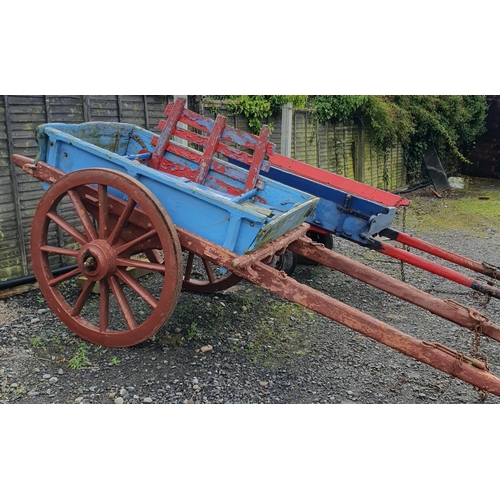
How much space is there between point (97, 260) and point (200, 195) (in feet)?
2.78

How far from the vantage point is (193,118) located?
4.03 m

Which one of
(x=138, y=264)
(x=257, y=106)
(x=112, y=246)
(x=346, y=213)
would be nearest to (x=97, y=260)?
(x=112, y=246)


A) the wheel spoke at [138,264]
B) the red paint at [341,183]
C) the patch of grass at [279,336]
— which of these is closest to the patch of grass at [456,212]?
the red paint at [341,183]

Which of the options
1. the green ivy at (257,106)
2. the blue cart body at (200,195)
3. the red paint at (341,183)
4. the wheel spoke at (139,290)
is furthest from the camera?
the green ivy at (257,106)

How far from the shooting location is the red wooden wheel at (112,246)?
3.23m

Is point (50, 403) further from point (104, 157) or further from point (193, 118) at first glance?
point (193, 118)

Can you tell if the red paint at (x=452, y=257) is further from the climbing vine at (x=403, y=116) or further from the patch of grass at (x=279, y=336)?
the climbing vine at (x=403, y=116)

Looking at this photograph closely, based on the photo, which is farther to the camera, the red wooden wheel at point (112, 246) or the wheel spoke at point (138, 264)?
the wheel spoke at point (138, 264)

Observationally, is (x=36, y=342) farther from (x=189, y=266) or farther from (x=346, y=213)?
(x=346, y=213)

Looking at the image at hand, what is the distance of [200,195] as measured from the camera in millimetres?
3232

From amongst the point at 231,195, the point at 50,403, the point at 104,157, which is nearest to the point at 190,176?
the point at 231,195

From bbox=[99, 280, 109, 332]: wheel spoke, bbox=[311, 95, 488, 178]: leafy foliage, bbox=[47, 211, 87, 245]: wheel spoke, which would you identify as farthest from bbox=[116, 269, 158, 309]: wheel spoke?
bbox=[311, 95, 488, 178]: leafy foliage

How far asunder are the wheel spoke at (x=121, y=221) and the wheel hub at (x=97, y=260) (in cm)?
6

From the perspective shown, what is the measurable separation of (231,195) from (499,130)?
13087 mm
